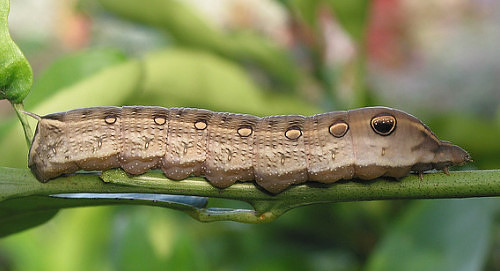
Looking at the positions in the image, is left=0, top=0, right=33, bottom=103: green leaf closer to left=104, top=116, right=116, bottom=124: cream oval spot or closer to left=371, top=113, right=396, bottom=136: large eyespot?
left=104, top=116, right=116, bottom=124: cream oval spot

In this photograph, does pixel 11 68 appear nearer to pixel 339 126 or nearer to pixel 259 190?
pixel 259 190

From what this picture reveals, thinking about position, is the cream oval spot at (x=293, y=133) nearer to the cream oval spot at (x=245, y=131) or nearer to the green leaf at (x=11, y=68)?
the cream oval spot at (x=245, y=131)

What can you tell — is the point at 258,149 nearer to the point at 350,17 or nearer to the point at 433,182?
the point at 433,182

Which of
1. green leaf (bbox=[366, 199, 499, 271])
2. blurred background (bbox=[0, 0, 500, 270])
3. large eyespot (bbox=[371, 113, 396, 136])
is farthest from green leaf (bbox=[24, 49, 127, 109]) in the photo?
green leaf (bbox=[366, 199, 499, 271])

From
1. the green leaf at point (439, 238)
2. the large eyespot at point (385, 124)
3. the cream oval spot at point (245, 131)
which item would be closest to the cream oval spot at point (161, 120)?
the cream oval spot at point (245, 131)

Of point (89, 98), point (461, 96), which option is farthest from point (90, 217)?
point (461, 96)

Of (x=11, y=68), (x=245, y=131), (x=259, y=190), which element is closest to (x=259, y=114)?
(x=245, y=131)

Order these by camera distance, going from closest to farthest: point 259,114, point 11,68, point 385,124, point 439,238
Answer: point 11,68 < point 385,124 < point 439,238 < point 259,114
